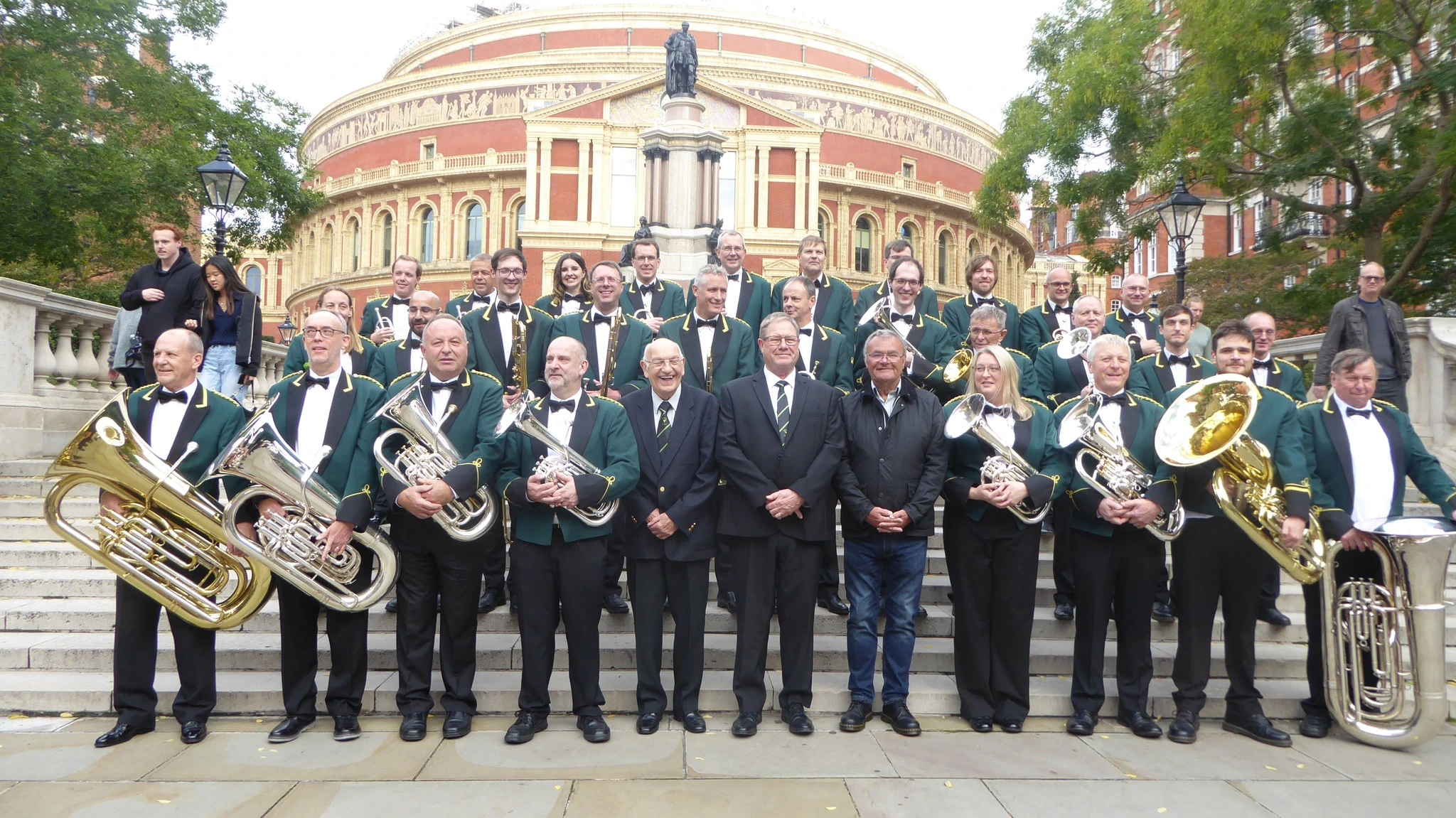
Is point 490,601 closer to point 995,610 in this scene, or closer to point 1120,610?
point 995,610

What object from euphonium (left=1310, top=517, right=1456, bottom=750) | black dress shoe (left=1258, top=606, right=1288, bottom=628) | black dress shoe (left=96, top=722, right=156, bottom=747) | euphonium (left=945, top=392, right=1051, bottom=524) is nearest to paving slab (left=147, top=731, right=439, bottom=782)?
black dress shoe (left=96, top=722, right=156, bottom=747)

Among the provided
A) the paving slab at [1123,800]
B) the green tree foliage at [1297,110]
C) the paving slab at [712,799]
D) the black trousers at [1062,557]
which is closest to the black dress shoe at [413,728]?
the paving slab at [712,799]

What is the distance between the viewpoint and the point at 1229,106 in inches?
593

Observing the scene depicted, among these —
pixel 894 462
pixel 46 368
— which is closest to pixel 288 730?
pixel 894 462

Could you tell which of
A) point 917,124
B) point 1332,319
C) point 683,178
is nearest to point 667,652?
point 1332,319

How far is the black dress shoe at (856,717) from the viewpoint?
537 cm

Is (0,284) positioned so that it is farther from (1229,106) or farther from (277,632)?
(1229,106)

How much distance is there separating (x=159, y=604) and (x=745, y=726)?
130 inches

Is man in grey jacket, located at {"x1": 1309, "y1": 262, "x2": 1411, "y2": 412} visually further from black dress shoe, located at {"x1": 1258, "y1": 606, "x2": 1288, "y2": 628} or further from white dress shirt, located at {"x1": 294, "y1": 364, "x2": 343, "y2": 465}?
white dress shirt, located at {"x1": 294, "y1": 364, "x2": 343, "y2": 465}

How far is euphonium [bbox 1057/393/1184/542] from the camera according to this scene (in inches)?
210

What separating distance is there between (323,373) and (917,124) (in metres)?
57.6

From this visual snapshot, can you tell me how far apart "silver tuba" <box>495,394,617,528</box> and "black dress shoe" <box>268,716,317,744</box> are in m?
1.89

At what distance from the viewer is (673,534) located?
536 cm

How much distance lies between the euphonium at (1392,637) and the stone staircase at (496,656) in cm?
53
